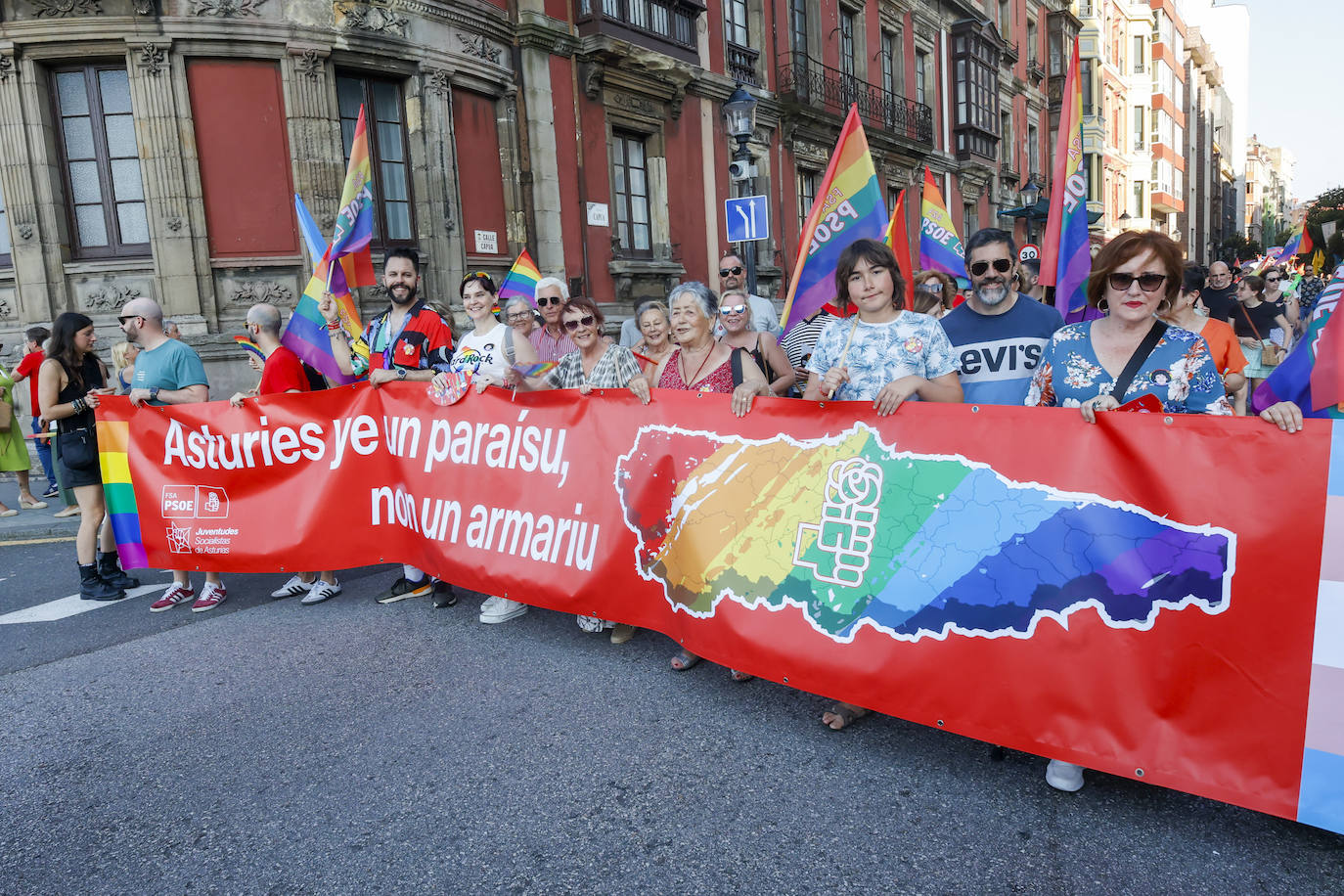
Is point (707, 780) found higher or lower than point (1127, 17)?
lower

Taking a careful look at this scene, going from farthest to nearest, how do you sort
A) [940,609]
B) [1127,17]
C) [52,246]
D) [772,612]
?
1. [1127,17]
2. [52,246]
3. [772,612]
4. [940,609]

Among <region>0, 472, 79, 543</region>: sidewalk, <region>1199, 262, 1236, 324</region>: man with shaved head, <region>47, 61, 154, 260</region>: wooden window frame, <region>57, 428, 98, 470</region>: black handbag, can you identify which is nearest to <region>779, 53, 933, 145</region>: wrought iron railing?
<region>1199, 262, 1236, 324</region>: man with shaved head

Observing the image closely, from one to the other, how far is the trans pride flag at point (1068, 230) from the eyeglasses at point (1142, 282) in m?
2.16

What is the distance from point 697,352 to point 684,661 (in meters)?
1.52

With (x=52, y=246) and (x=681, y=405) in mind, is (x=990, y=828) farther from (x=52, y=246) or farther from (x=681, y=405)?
(x=52, y=246)

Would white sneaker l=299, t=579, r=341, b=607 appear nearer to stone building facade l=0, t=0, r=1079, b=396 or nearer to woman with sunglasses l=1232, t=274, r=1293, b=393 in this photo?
stone building facade l=0, t=0, r=1079, b=396

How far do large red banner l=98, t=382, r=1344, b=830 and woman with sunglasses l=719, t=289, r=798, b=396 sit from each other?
1036 millimetres

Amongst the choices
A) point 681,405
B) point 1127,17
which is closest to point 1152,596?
point 681,405

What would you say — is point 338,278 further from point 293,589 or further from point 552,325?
point 293,589

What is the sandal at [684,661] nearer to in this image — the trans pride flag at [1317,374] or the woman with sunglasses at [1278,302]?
the trans pride flag at [1317,374]

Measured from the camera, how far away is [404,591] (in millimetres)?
5246

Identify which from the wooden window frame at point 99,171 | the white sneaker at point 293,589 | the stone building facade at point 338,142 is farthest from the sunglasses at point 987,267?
the wooden window frame at point 99,171

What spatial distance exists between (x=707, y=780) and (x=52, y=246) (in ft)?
37.4

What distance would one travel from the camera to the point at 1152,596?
101 inches
